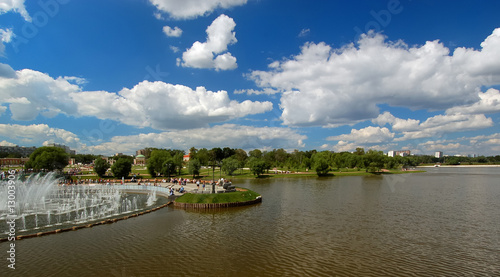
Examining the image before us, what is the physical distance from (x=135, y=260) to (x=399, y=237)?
24.1 meters

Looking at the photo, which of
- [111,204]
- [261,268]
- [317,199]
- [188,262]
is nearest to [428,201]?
[317,199]

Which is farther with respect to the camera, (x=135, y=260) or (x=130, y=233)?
(x=130, y=233)

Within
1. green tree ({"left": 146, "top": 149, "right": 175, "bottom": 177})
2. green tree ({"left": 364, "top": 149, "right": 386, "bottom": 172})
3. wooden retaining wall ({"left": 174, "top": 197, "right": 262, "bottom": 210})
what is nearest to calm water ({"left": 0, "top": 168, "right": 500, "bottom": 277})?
wooden retaining wall ({"left": 174, "top": 197, "right": 262, "bottom": 210})

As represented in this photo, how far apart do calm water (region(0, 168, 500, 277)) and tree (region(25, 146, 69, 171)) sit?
81949mm

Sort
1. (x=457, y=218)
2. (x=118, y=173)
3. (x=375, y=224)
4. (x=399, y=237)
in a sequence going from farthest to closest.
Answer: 1. (x=118, y=173)
2. (x=457, y=218)
3. (x=375, y=224)
4. (x=399, y=237)

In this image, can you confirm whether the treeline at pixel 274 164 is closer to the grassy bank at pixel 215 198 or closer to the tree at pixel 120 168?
the tree at pixel 120 168

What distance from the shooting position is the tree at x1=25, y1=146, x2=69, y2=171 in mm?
94625

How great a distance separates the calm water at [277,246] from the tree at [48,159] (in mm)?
81949

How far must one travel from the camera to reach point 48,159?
95.1 meters

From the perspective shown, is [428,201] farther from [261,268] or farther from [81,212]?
[81,212]

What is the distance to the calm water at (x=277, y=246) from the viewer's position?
19.0m

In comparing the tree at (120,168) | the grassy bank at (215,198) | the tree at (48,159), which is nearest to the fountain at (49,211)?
the grassy bank at (215,198)

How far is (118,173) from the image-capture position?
89.2 meters

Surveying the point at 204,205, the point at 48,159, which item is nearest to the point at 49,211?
the point at 204,205
